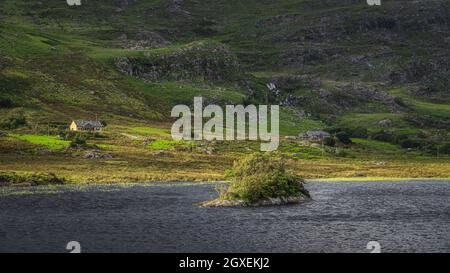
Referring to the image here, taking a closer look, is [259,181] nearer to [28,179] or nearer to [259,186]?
[259,186]

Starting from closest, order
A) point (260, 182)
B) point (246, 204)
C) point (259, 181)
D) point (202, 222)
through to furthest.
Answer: point (202, 222) < point (246, 204) < point (259, 181) < point (260, 182)

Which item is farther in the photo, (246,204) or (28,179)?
(28,179)

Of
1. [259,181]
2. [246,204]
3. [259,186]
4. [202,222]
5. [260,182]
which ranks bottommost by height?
[246,204]

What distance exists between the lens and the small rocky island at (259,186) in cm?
11231


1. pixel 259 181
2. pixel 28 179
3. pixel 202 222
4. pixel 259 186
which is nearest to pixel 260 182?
pixel 259 181

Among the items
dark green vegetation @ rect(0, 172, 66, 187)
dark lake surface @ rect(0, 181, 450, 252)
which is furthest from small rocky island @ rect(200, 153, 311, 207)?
dark green vegetation @ rect(0, 172, 66, 187)

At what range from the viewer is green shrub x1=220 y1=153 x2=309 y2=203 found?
113m

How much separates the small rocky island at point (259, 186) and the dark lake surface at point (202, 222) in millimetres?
3757

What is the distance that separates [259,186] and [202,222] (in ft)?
78.2

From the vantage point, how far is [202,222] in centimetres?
9256

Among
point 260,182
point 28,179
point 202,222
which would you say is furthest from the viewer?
point 28,179

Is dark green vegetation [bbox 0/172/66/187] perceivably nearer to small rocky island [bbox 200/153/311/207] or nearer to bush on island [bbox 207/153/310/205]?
small rocky island [bbox 200/153/311/207]

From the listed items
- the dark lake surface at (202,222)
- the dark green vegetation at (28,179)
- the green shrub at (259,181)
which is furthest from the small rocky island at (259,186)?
the dark green vegetation at (28,179)

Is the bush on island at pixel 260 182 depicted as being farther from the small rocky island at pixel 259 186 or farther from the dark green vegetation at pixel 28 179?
the dark green vegetation at pixel 28 179
